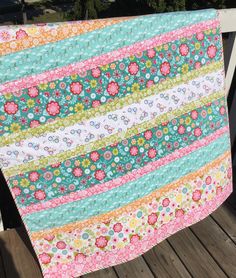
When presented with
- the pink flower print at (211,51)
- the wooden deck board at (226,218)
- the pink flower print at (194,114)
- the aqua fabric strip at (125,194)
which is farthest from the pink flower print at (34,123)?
the wooden deck board at (226,218)

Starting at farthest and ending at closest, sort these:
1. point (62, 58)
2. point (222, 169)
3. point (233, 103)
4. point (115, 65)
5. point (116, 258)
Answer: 1. point (233, 103)
2. point (222, 169)
3. point (116, 258)
4. point (115, 65)
5. point (62, 58)

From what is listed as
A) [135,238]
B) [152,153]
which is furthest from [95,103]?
[135,238]

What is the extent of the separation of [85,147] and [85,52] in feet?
1.39

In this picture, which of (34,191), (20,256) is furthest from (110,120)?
(20,256)

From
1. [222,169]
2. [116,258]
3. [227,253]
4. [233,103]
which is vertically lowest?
[227,253]

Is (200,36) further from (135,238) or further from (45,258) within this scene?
(45,258)

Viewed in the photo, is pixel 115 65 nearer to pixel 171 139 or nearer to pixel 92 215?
pixel 171 139

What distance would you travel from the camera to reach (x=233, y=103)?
7.36 feet

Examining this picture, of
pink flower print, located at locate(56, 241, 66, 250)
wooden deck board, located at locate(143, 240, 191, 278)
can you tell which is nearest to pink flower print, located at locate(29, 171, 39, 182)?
pink flower print, located at locate(56, 241, 66, 250)

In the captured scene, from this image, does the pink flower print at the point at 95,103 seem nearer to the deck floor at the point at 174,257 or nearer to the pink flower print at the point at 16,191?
the pink flower print at the point at 16,191

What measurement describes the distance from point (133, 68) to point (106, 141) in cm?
36

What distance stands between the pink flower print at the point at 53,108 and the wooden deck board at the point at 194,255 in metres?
1.08

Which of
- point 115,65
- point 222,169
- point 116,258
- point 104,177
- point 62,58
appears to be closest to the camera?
point 62,58

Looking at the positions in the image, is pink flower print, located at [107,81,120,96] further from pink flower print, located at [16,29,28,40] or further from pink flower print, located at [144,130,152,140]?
pink flower print, located at [16,29,28,40]
